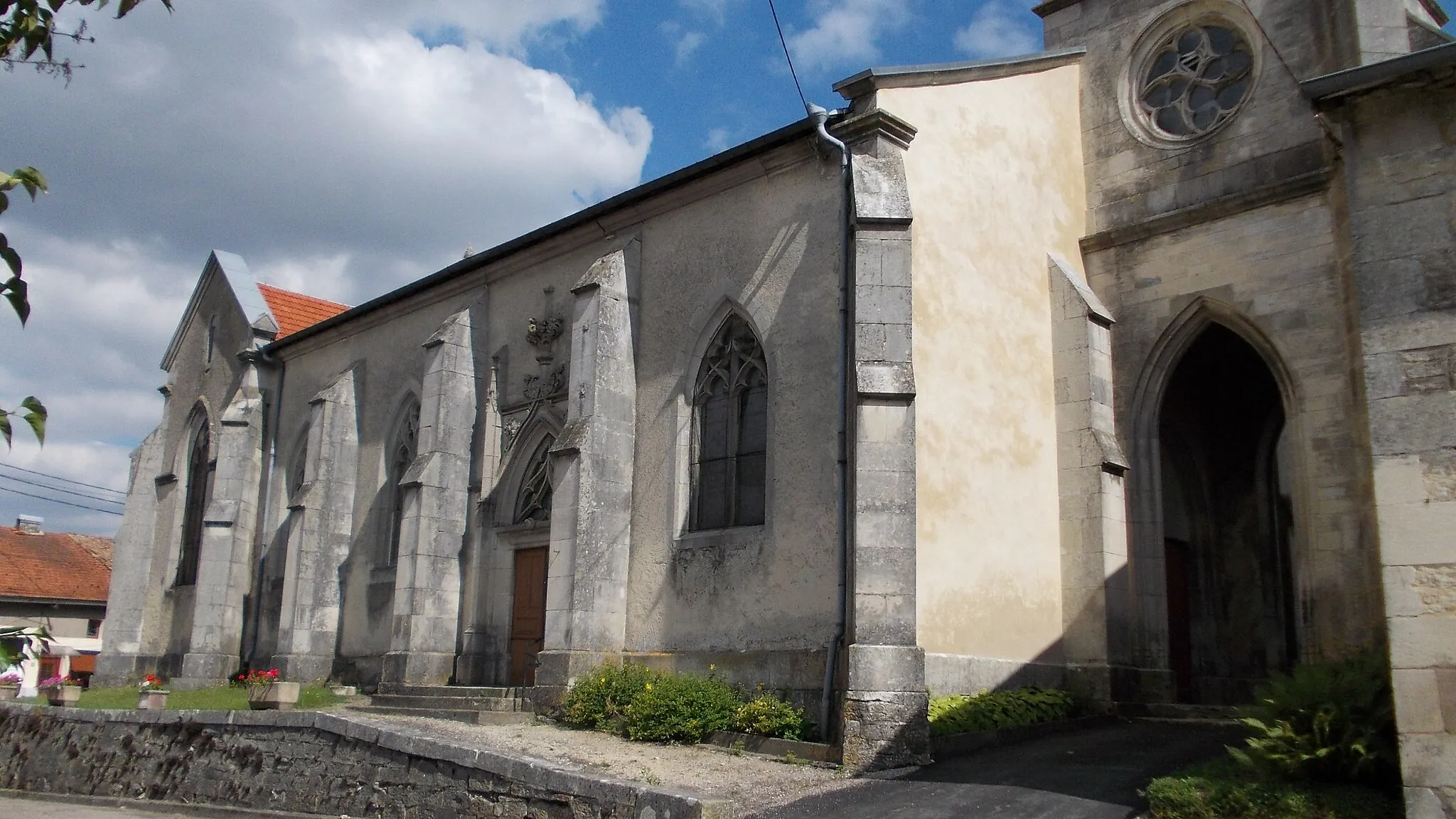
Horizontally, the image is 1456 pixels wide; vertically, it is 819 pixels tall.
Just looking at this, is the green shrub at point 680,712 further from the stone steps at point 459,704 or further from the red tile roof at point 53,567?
the red tile roof at point 53,567

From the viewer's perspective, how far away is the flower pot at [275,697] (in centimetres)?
1441

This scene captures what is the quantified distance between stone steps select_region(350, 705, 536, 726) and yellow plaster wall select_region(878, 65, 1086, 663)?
509cm

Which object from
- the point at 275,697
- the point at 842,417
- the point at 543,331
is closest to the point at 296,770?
the point at 275,697

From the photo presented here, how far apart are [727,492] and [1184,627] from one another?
7.42 m

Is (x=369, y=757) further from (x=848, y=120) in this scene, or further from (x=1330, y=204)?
(x=1330, y=204)

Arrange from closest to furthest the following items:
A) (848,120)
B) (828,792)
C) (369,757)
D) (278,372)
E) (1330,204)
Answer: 1. (828,792)
2. (369,757)
3. (848,120)
4. (1330,204)
5. (278,372)

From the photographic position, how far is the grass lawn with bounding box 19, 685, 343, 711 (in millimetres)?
17062

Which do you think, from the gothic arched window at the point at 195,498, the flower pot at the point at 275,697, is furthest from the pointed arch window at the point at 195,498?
the flower pot at the point at 275,697

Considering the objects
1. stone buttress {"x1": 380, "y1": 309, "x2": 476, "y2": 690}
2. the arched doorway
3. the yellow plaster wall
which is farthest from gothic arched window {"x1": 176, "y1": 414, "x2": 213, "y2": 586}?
the arched doorway

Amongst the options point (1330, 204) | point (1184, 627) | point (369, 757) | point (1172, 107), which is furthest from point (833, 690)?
point (1172, 107)

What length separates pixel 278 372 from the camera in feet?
80.5

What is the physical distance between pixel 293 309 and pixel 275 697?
48.2 ft

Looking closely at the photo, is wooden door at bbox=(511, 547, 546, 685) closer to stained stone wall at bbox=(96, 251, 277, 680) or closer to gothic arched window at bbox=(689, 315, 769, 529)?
gothic arched window at bbox=(689, 315, 769, 529)

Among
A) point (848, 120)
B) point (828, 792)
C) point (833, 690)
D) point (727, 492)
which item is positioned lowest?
point (828, 792)
